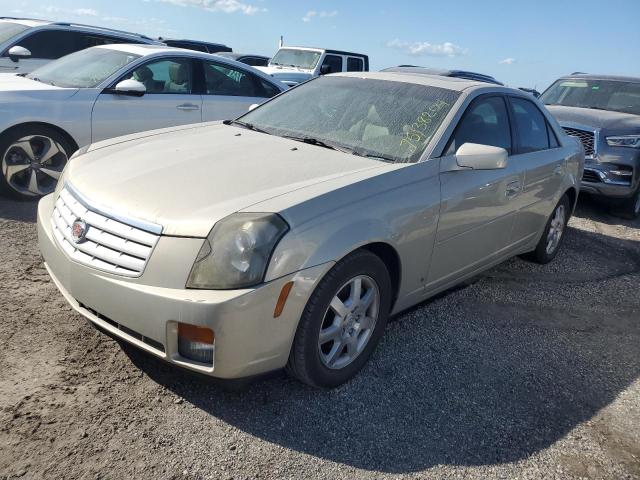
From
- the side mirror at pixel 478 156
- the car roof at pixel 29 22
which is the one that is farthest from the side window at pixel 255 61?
the side mirror at pixel 478 156

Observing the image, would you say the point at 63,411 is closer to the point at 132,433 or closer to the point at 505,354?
the point at 132,433

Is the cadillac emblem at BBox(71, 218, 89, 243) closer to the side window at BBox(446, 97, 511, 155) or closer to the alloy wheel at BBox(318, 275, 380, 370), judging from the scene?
the alloy wheel at BBox(318, 275, 380, 370)

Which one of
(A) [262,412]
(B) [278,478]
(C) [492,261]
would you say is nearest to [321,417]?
(A) [262,412]

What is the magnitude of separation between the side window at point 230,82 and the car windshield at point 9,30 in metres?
2.99

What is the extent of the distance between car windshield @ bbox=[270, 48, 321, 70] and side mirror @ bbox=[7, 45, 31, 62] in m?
8.64

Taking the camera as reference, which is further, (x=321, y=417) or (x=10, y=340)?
(x=10, y=340)

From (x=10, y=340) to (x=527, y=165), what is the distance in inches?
139

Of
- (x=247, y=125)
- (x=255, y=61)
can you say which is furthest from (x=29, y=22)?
(x=255, y=61)

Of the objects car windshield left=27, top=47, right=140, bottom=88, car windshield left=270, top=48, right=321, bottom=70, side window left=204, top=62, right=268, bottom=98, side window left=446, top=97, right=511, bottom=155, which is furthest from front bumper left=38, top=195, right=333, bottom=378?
car windshield left=270, top=48, right=321, bottom=70

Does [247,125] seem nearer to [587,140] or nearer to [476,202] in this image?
[476,202]

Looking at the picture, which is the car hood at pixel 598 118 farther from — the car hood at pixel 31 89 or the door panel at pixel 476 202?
the car hood at pixel 31 89

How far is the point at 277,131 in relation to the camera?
3.81 m

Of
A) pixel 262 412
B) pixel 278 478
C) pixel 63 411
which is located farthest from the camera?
pixel 262 412

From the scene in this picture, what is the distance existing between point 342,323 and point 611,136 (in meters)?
5.93
